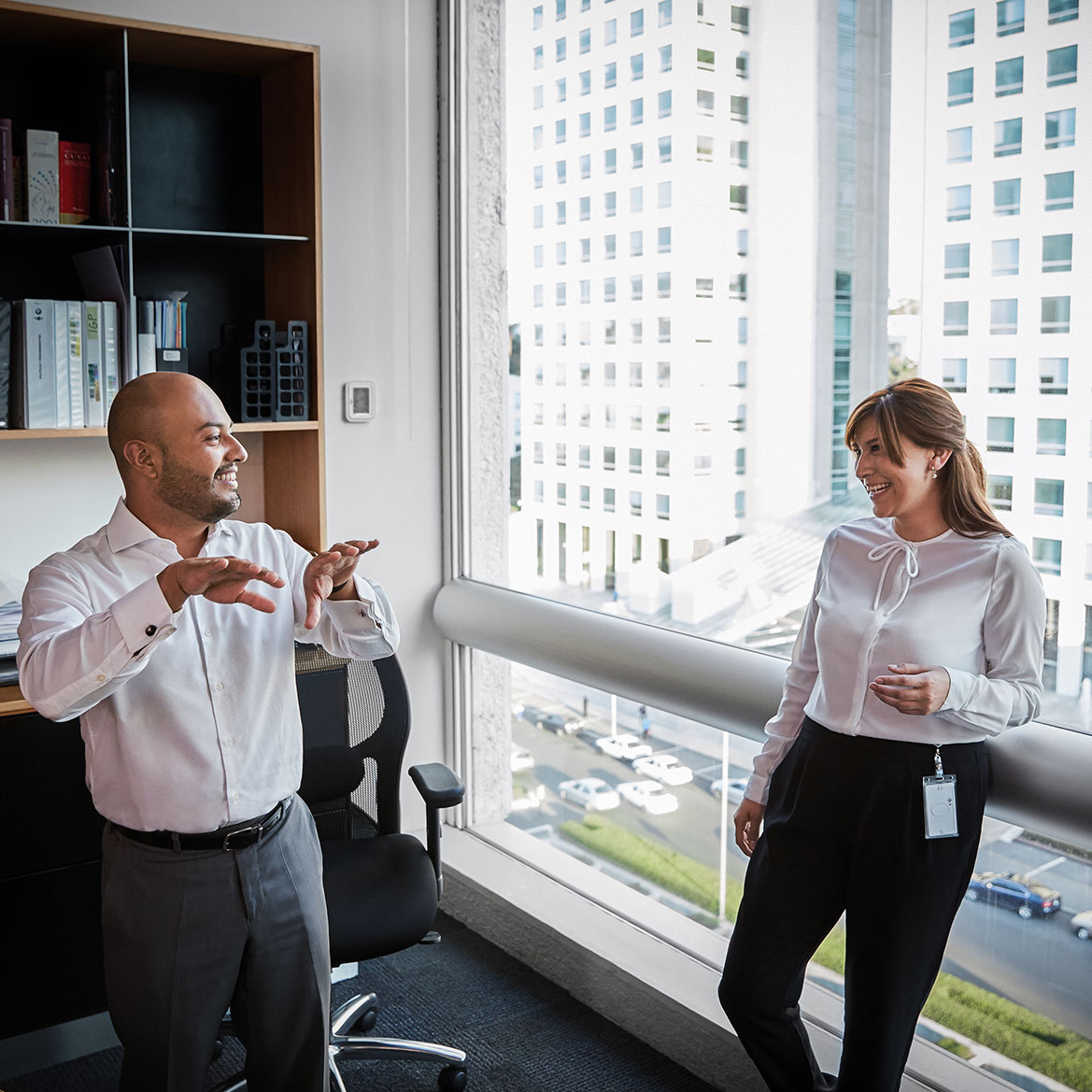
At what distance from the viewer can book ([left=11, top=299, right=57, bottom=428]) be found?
2.76m

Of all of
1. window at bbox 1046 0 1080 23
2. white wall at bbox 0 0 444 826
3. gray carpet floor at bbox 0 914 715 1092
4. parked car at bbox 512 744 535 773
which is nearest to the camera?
window at bbox 1046 0 1080 23

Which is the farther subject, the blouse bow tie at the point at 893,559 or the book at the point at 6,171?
the book at the point at 6,171

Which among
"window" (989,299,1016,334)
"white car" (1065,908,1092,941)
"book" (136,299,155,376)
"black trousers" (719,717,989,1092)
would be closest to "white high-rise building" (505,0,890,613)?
"window" (989,299,1016,334)

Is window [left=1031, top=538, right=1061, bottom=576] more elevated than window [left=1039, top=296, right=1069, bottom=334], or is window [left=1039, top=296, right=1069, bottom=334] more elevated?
window [left=1039, top=296, right=1069, bottom=334]

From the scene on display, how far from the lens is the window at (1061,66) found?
2.13 m

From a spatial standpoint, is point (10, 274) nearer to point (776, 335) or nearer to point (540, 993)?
point (776, 335)

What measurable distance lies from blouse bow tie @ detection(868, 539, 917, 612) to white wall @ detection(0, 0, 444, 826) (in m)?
1.89

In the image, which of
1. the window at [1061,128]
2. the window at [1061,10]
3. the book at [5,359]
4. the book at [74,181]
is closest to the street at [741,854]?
the window at [1061,128]

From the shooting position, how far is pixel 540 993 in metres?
3.07

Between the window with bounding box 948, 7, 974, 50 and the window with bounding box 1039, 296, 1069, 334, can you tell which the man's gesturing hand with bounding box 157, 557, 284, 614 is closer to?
the window with bounding box 1039, 296, 1069, 334

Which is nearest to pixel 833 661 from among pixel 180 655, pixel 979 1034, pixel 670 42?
pixel 979 1034

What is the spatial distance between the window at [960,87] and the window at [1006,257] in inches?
11.9

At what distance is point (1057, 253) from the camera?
7.14 ft

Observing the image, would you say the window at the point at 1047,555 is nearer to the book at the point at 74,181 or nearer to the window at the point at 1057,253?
the window at the point at 1057,253
